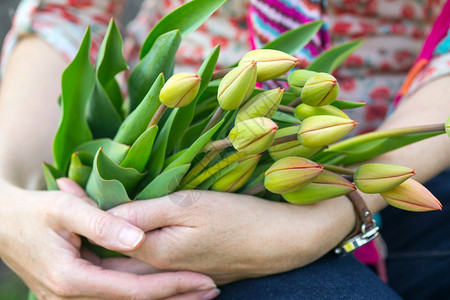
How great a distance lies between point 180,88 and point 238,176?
127 millimetres

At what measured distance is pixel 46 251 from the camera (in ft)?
1.62

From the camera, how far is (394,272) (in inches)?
28.2

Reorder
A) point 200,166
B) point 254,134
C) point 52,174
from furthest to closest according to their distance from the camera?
point 52,174 → point 200,166 → point 254,134

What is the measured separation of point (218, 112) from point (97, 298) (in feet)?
0.84

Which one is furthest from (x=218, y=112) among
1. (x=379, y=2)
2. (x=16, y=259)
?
(x=379, y=2)

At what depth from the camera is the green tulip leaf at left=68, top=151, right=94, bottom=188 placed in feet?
1.61

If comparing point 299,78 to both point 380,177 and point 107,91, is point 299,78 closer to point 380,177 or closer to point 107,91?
point 380,177

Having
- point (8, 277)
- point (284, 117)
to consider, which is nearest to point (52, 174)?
point (284, 117)

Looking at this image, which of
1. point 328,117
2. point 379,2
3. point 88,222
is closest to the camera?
point 328,117

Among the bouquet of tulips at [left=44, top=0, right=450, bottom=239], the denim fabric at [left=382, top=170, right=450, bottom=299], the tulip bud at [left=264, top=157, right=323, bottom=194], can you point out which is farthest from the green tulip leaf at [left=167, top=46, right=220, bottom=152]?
the denim fabric at [left=382, top=170, right=450, bottom=299]

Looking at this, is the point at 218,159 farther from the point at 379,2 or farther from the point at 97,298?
the point at 379,2

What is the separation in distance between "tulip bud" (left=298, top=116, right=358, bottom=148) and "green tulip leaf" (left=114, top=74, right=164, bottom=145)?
0.14 m

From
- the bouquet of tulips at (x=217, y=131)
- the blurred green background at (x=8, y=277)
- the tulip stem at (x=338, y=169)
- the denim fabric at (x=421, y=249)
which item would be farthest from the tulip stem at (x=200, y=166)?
the blurred green background at (x=8, y=277)

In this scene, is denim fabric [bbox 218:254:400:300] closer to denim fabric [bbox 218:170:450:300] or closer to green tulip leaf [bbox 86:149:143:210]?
denim fabric [bbox 218:170:450:300]
